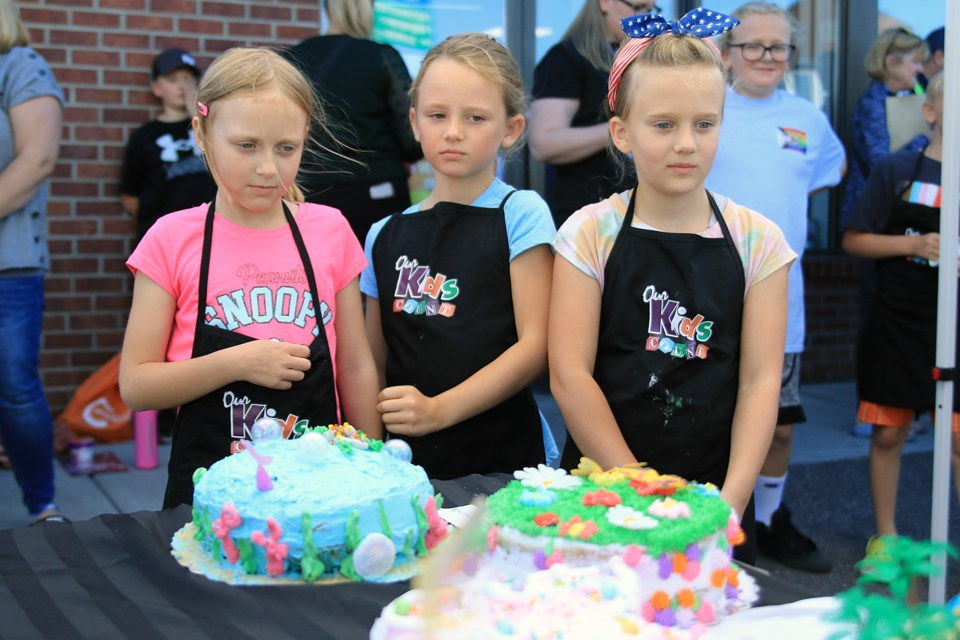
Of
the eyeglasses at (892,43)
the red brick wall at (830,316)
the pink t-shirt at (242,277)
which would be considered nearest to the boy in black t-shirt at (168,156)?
the pink t-shirt at (242,277)

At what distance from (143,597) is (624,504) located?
2.30 ft

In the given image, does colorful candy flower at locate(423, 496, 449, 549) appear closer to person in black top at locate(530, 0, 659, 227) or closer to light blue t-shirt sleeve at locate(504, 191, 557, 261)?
light blue t-shirt sleeve at locate(504, 191, 557, 261)

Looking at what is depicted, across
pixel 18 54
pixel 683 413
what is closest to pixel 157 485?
pixel 18 54

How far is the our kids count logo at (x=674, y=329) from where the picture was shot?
2.08 metres

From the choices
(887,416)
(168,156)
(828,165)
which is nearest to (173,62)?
(168,156)

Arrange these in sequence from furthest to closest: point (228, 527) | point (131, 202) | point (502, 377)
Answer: point (131, 202) < point (502, 377) < point (228, 527)

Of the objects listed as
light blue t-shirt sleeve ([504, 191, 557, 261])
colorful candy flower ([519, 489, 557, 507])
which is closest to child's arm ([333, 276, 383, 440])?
light blue t-shirt sleeve ([504, 191, 557, 261])

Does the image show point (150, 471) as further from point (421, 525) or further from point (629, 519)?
point (629, 519)

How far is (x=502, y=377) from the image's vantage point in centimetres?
225

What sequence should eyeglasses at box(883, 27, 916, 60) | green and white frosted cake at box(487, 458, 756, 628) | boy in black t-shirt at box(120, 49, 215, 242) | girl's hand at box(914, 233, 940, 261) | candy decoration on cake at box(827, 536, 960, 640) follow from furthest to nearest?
eyeglasses at box(883, 27, 916, 60) < boy in black t-shirt at box(120, 49, 215, 242) < girl's hand at box(914, 233, 940, 261) < green and white frosted cake at box(487, 458, 756, 628) < candy decoration on cake at box(827, 536, 960, 640)

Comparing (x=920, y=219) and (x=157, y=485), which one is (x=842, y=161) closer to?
(x=920, y=219)

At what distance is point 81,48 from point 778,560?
412cm

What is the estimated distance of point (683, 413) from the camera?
2113 mm

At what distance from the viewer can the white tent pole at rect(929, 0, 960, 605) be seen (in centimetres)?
284
